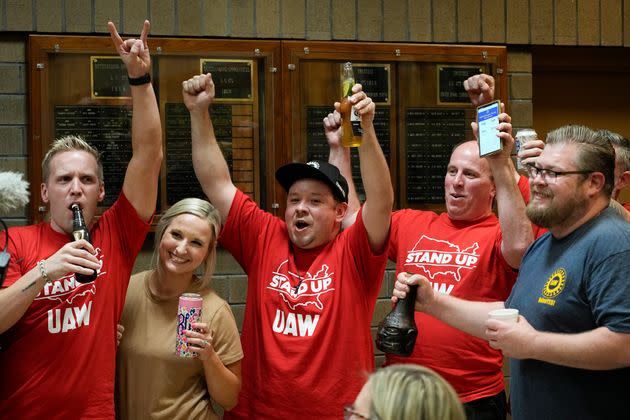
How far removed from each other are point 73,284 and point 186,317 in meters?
0.43

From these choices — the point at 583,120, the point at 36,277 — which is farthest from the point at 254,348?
the point at 583,120

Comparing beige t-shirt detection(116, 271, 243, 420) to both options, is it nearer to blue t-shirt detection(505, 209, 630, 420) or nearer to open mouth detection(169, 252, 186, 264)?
open mouth detection(169, 252, 186, 264)

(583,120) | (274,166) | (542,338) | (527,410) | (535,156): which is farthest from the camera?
(583,120)

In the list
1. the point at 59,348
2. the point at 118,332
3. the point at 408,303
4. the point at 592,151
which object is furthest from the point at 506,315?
the point at 59,348

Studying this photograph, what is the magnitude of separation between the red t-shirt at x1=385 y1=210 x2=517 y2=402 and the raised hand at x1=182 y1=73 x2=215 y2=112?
41.2 inches

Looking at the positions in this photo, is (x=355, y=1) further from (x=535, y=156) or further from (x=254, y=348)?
(x=254, y=348)

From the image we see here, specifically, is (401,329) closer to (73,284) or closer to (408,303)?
(408,303)

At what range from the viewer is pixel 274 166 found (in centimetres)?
425

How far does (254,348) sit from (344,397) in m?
0.40

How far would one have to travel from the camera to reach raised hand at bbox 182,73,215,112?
11.1 feet

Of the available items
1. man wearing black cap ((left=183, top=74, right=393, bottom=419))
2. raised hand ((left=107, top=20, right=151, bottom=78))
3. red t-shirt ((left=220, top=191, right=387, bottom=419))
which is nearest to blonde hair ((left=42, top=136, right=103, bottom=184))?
raised hand ((left=107, top=20, right=151, bottom=78))

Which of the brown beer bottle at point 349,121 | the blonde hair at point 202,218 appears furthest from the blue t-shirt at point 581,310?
the blonde hair at point 202,218

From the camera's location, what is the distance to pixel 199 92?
3.42 metres

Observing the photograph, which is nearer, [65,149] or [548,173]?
[548,173]
